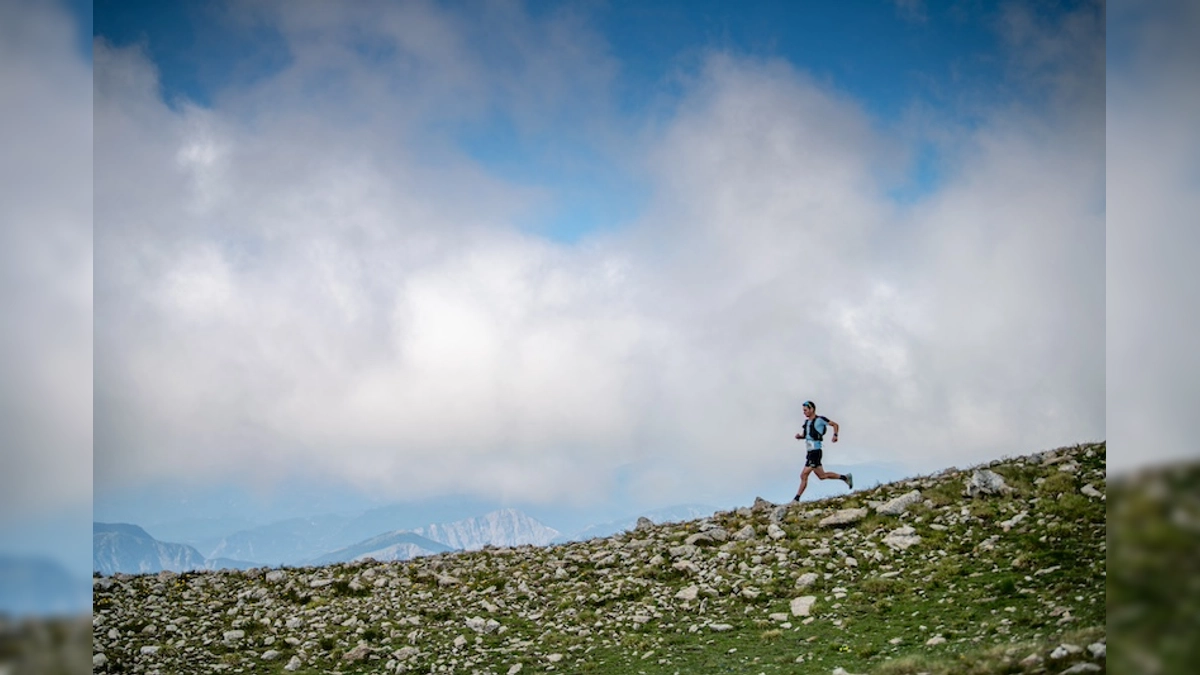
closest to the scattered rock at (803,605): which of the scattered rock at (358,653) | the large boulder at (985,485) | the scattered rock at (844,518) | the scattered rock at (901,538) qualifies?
the scattered rock at (901,538)

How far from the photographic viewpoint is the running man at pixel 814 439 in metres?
21.1

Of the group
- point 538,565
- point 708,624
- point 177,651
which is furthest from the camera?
point 538,565

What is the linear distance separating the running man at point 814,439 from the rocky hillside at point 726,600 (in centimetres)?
85

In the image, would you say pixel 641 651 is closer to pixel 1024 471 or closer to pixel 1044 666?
pixel 1044 666

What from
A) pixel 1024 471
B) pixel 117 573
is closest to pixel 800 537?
pixel 1024 471

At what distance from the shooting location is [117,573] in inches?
877

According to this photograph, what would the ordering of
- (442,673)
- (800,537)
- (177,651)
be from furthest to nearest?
(800,537)
(177,651)
(442,673)

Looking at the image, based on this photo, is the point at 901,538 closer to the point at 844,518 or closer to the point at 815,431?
the point at 844,518

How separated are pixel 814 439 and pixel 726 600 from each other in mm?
7589

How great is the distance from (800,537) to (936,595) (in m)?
4.94

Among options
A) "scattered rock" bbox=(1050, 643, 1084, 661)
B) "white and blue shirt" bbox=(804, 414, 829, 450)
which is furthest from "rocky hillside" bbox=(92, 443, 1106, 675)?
"white and blue shirt" bbox=(804, 414, 829, 450)

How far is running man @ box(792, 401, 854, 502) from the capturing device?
69.2ft

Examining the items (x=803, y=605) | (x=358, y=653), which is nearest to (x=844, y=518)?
(x=803, y=605)

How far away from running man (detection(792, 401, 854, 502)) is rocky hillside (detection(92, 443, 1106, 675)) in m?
0.85
